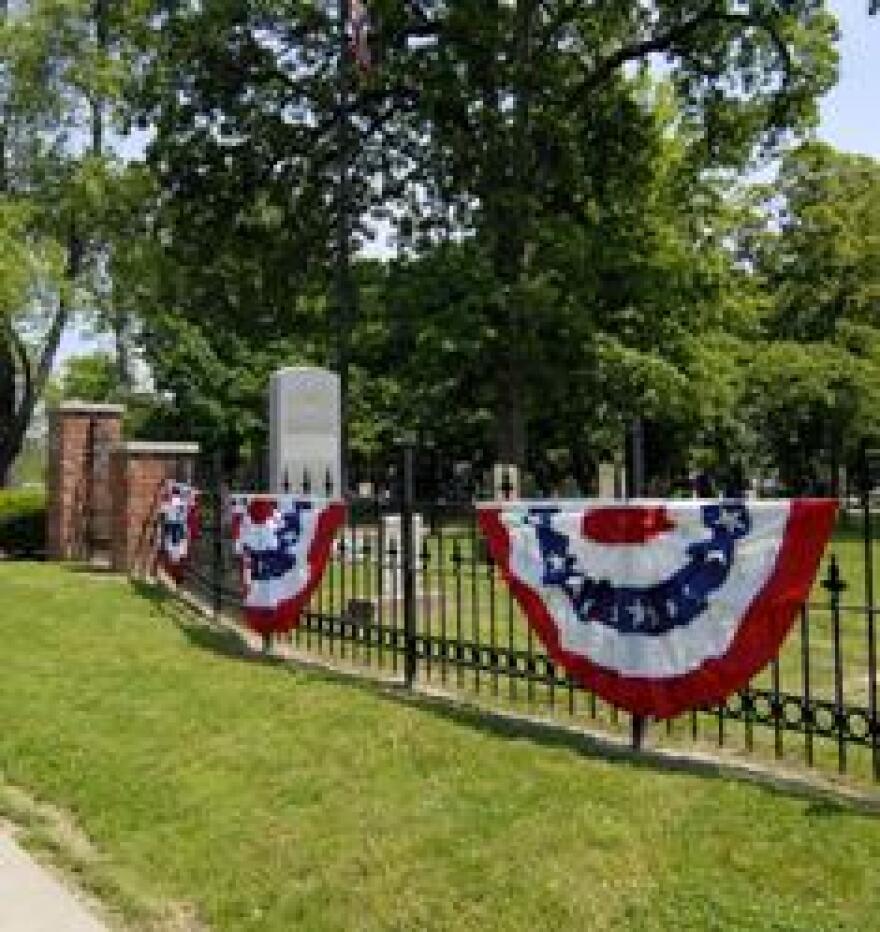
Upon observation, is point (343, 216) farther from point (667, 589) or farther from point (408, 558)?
point (667, 589)

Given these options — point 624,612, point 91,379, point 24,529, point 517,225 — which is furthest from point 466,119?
point 91,379

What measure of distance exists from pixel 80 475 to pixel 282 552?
10.6 metres

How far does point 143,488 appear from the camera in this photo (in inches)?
721

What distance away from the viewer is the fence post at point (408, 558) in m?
9.56

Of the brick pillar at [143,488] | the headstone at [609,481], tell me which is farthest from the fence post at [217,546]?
the headstone at [609,481]

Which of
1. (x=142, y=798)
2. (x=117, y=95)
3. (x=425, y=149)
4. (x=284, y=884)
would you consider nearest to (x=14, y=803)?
(x=142, y=798)

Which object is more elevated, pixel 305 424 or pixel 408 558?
pixel 305 424

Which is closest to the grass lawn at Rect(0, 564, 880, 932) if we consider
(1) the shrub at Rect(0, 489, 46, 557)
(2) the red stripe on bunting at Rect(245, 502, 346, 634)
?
(2) the red stripe on bunting at Rect(245, 502, 346, 634)

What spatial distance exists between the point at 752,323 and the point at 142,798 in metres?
33.9

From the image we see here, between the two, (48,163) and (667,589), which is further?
(48,163)

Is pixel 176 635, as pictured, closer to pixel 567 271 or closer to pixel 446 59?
pixel 567 271

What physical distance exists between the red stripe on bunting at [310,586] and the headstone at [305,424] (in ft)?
16.7

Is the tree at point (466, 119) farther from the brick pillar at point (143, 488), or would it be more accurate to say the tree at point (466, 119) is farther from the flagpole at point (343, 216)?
the brick pillar at point (143, 488)

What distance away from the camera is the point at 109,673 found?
10.6 m
